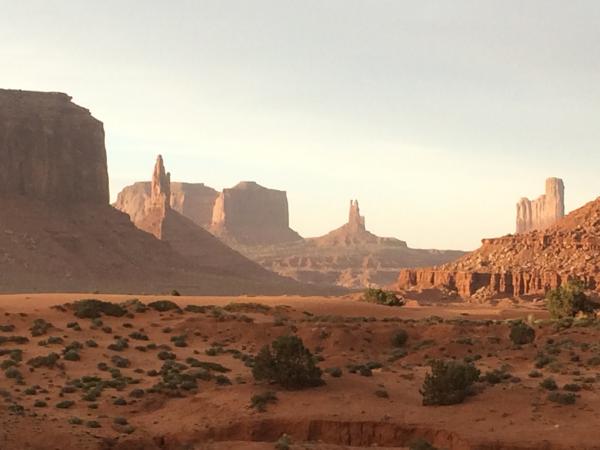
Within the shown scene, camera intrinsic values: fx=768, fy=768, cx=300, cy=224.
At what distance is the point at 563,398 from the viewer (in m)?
23.5

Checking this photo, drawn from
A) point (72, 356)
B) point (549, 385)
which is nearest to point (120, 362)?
point (72, 356)

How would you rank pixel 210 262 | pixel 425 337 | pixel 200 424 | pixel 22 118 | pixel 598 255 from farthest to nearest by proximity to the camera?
pixel 210 262
pixel 22 118
pixel 598 255
pixel 425 337
pixel 200 424

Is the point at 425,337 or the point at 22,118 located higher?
the point at 22,118

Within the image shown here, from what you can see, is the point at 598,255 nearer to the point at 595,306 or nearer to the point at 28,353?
the point at 595,306

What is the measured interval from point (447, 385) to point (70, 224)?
354 ft

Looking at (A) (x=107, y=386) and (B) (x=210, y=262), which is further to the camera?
(B) (x=210, y=262)

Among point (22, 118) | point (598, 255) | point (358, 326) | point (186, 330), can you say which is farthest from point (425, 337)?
point (22, 118)

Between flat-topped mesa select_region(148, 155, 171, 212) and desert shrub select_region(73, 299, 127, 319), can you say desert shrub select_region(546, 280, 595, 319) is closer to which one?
desert shrub select_region(73, 299, 127, 319)

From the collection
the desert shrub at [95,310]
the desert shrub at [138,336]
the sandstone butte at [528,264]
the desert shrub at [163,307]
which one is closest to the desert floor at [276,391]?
the desert shrub at [138,336]

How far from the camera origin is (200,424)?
22.9 m

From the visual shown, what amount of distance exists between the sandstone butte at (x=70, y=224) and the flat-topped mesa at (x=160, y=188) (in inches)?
1098

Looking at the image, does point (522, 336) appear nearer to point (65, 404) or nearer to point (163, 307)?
point (65, 404)

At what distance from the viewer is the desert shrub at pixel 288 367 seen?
26188 mm

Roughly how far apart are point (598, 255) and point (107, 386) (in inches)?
3178
